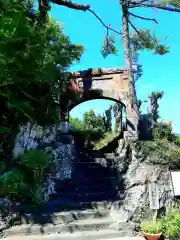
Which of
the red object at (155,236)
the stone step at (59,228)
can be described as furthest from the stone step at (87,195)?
the red object at (155,236)

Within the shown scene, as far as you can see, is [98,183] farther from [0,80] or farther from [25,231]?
[0,80]

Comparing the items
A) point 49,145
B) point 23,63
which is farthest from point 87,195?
point 23,63

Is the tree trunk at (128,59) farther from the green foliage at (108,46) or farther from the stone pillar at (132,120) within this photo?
the green foliage at (108,46)

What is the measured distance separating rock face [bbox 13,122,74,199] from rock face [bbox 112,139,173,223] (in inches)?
90.5

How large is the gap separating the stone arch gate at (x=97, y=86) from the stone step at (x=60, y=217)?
17.3 feet

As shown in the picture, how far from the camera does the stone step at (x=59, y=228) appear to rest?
6.61m

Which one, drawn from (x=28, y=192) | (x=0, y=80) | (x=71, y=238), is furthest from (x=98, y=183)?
(x=0, y=80)

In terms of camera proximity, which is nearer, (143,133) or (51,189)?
(51,189)

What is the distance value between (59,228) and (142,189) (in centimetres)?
234

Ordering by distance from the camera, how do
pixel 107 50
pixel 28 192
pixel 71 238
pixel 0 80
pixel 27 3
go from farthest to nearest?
pixel 107 50
pixel 27 3
pixel 28 192
pixel 0 80
pixel 71 238

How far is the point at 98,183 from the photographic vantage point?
9523mm

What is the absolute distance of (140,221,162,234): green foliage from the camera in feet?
21.3

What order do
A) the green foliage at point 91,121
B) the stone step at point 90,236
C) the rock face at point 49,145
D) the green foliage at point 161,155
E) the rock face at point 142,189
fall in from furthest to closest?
the green foliage at point 91,121 < the rock face at point 49,145 < the green foliage at point 161,155 < the rock face at point 142,189 < the stone step at point 90,236

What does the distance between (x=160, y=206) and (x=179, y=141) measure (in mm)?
3470
